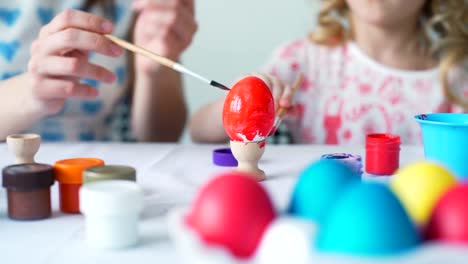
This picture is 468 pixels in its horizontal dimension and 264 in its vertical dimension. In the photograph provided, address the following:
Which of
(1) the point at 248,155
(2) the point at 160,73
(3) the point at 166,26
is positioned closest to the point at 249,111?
(1) the point at 248,155

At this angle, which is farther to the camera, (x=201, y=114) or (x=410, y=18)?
(x=410, y=18)

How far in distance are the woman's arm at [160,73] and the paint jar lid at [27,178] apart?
572mm

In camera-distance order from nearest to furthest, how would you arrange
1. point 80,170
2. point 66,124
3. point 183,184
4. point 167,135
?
point 80,170
point 183,184
point 66,124
point 167,135

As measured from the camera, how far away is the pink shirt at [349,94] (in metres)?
1.41

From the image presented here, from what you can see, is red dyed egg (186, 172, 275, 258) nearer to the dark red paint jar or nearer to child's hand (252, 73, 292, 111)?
the dark red paint jar

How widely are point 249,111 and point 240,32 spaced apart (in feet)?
4.19

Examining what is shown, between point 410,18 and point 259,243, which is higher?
point 410,18

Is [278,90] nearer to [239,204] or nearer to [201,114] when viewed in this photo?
[201,114]

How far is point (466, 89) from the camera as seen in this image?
4.63 ft

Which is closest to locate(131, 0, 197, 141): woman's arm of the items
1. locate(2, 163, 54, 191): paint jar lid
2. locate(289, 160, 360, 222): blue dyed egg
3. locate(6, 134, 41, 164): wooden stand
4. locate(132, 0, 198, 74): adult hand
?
locate(132, 0, 198, 74): adult hand

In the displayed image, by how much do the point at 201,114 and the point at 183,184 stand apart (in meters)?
0.59

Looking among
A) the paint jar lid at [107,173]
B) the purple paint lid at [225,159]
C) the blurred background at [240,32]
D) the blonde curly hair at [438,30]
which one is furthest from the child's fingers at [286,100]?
the blurred background at [240,32]

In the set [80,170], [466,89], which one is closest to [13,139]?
[80,170]

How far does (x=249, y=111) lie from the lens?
694mm
